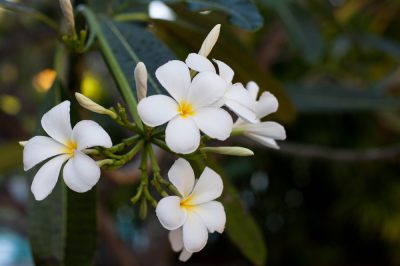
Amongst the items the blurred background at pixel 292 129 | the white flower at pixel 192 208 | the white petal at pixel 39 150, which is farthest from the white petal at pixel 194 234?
the blurred background at pixel 292 129

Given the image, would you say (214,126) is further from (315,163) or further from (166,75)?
(315,163)

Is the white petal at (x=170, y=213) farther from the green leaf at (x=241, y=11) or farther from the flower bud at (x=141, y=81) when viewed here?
the green leaf at (x=241, y=11)

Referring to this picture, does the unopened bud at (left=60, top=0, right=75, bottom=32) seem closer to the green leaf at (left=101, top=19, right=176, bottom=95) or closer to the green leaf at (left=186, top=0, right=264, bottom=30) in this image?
the green leaf at (left=101, top=19, right=176, bottom=95)

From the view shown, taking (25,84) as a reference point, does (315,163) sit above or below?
below

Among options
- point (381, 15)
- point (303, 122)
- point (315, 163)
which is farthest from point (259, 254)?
point (315, 163)

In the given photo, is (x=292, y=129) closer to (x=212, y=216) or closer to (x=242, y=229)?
(x=242, y=229)

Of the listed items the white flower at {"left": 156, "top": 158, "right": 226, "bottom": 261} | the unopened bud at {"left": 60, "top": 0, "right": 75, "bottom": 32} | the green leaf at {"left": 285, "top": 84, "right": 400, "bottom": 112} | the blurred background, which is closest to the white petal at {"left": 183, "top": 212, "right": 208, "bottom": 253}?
the white flower at {"left": 156, "top": 158, "right": 226, "bottom": 261}

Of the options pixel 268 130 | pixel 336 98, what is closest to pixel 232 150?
pixel 268 130
